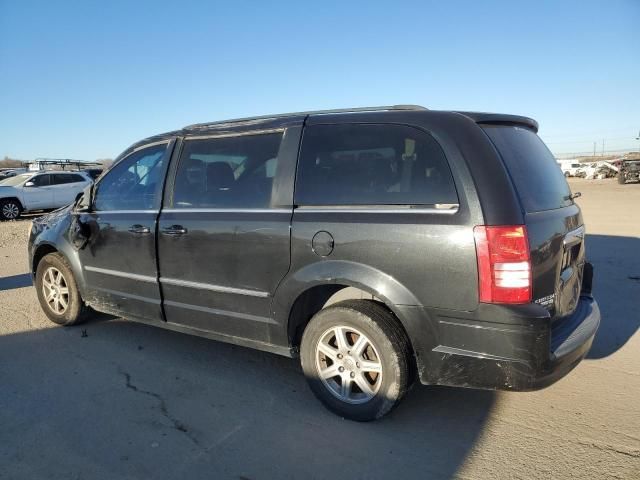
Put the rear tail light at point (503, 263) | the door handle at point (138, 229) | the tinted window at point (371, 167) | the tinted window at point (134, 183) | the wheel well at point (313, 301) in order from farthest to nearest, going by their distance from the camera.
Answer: the tinted window at point (134, 183) → the door handle at point (138, 229) → the wheel well at point (313, 301) → the tinted window at point (371, 167) → the rear tail light at point (503, 263)

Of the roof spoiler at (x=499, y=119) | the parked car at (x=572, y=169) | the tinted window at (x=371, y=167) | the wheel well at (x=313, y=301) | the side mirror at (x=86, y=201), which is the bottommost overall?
the parked car at (x=572, y=169)

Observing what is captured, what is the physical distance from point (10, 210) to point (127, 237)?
1588cm

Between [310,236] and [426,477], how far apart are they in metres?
1.54

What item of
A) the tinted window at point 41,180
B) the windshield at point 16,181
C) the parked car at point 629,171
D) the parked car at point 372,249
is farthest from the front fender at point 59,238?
the parked car at point 629,171

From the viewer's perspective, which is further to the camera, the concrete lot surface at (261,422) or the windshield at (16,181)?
the windshield at (16,181)

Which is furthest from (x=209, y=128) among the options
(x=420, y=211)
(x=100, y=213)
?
(x=420, y=211)

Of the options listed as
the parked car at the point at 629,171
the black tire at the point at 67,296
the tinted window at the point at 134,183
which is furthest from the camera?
the parked car at the point at 629,171

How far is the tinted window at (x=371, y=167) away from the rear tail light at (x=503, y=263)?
1.00ft

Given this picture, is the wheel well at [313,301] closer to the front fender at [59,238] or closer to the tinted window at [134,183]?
the tinted window at [134,183]

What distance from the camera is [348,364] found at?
10.5 ft

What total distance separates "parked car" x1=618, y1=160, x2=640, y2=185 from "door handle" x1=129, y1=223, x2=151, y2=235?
34243 mm

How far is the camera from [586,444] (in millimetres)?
2863

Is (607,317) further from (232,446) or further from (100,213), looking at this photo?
(100,213)

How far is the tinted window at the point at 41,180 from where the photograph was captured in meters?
17.5
